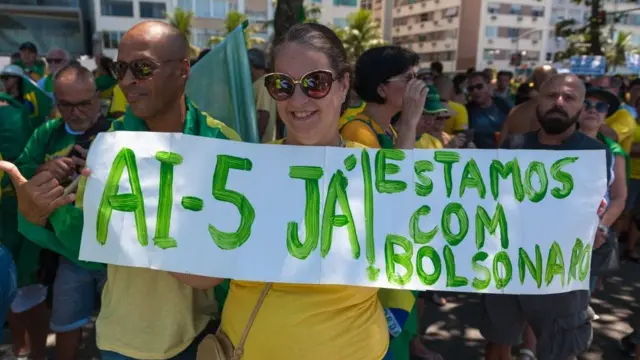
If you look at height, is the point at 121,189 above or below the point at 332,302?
above

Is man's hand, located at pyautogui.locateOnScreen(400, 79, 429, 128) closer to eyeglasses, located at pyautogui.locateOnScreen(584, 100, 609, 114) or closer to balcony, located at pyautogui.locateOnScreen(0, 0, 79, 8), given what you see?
eyeglasses, located at pyautogui.locateOnScreen(584, 100, 609, 114)

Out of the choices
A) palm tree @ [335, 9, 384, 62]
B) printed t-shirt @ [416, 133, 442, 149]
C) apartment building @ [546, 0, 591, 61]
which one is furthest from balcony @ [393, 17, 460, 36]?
printed t-shirt @ [416, 133, 442, 149]

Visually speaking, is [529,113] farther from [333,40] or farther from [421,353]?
[333,40]

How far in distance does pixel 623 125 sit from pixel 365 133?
127 inches

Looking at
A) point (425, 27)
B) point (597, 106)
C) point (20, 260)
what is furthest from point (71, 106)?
point (425, 27)

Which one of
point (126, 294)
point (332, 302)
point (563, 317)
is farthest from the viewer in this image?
point (563, 317)

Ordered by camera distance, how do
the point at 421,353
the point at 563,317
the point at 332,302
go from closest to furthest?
the point at 332,302 → the point at 563,317 → the point at 421,353

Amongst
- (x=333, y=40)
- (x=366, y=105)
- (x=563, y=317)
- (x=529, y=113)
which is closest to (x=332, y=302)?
(x=333, y=40)

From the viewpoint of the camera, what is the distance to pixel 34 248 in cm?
274

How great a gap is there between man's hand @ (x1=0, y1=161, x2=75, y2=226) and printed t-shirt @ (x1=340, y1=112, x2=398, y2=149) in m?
1.14

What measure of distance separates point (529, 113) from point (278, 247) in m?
3.17

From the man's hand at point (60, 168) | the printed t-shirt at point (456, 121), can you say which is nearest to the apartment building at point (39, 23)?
the printed t-shirt at point (456, 121)

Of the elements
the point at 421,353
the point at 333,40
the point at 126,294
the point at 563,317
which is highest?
the point at 333,40

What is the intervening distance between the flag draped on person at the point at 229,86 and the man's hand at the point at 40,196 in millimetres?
848
